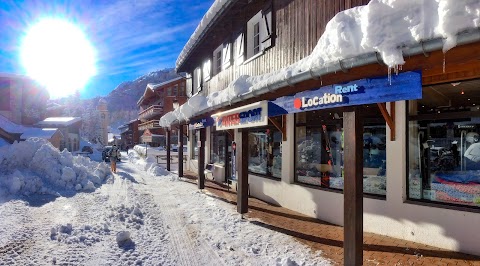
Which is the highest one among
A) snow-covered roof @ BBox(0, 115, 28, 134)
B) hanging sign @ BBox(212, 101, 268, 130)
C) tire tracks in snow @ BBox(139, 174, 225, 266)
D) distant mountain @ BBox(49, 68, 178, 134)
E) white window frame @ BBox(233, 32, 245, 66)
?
distant mountain @ BBox(49, 68, 178, 134)

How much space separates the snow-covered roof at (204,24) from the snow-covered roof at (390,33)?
670 centimetres

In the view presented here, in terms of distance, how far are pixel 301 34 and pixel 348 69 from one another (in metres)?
4.11

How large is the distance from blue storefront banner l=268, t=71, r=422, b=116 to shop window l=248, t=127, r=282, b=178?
12.5ft

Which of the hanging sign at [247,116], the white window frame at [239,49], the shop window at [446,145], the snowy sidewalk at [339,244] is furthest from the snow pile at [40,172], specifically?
the shop window at [446,145]

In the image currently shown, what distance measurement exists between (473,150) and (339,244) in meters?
2.97

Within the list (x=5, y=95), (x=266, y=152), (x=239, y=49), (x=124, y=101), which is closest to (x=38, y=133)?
(x=5, y=95)

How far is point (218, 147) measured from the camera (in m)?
15.3

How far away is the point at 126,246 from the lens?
579 cm

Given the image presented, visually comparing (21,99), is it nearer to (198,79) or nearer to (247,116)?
(198,79)

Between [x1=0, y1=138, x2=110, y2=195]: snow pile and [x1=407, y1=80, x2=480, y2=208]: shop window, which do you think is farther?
[x1=0, y1=138, x2=110, y2=195]: snow pile

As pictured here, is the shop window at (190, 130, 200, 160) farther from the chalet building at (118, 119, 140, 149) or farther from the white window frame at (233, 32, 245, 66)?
the chalet building at (118, 119, 140, 149)

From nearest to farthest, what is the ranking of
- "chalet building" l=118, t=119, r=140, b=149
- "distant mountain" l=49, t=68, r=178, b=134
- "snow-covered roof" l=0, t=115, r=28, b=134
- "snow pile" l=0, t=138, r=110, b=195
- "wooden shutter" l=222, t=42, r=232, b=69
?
1. "snow pile" l=0, t=138, r=110, b=195
2. "wooden shutter" l=222, t=42, r=232, b=69
3. "snow-covered roof" l=0, t=115, r=28, b=134
4. "chalet building" l=118, t=119, r=140, b=149
5. "distant mountain" l=49, t=68, r=178, b=134

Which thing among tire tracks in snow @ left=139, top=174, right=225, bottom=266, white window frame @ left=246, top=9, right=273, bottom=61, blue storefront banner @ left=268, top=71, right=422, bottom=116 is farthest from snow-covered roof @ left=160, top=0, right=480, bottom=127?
white window frame @ left=246, top=9, right=273, bottom=61

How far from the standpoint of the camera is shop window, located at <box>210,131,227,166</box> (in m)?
14.6
